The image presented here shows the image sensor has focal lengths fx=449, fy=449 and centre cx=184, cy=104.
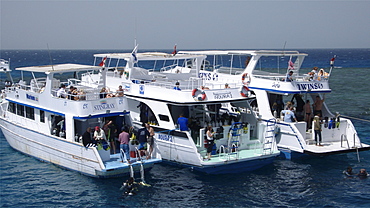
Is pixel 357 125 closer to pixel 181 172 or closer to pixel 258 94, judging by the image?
pixel 258 94

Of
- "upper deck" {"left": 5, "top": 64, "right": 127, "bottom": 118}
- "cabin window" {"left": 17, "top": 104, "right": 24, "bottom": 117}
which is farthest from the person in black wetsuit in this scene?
"cabin window" {"left": 17, "top": 104, "right": 24, "bottom": 117}

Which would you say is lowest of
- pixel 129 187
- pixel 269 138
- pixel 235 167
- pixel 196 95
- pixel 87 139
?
pixel 129 187

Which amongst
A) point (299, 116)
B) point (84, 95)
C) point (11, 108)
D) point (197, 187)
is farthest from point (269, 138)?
point (11, 108)

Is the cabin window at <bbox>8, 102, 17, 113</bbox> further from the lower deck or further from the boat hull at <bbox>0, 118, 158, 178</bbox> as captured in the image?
the lower deck

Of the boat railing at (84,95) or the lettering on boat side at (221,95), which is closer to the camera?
the boat railing at (84,95)

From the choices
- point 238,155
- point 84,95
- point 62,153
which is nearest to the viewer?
point 84,95

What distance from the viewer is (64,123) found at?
63.3 ft

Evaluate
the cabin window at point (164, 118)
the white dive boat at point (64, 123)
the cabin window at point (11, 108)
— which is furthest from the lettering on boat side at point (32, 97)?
the cabin window at point (164, 118)

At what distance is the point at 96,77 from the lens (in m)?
26.7

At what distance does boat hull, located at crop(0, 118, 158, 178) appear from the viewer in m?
17.2

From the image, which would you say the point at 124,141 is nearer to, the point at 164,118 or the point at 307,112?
the point at 164,118

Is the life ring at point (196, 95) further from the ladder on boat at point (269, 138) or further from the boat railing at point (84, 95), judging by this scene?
the boat railing at point (84, 95)

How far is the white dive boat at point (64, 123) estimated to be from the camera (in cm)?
1764

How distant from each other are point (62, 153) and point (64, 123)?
1309 millimetres
